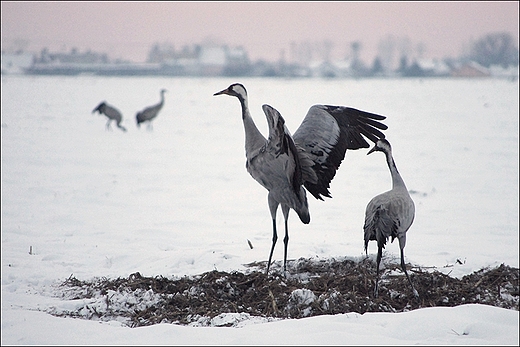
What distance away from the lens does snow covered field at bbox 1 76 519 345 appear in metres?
3.64

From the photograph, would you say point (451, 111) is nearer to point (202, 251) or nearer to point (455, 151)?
point (455, 151)

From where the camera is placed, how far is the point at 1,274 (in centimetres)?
557

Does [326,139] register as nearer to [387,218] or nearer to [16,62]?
[387,218]

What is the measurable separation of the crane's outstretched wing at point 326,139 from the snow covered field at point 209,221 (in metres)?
1.03

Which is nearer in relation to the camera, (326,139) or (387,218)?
(387,218)

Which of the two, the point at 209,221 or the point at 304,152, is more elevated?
the point at 304,152

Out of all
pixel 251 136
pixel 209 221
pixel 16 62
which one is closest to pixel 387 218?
pixel 251 136

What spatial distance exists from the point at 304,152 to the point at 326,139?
0.27m

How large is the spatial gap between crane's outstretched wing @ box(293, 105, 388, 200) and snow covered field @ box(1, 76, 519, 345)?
3.38 feet

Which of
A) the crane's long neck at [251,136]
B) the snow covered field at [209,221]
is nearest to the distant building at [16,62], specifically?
the snow covered field at [209,221]

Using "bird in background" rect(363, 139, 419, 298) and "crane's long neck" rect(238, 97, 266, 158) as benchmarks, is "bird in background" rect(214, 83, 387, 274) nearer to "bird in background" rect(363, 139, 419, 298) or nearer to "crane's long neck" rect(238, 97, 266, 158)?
"crane's long neck" rect(238, 97, 266, 158)

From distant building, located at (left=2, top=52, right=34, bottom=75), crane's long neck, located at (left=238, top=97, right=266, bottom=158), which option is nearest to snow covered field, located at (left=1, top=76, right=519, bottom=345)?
crane's long neck, located at (left=238, top=97, right=266, bottom=158)

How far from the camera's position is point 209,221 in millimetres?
8234

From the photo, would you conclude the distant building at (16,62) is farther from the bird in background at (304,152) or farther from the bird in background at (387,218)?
the bird in background at (387,218)
